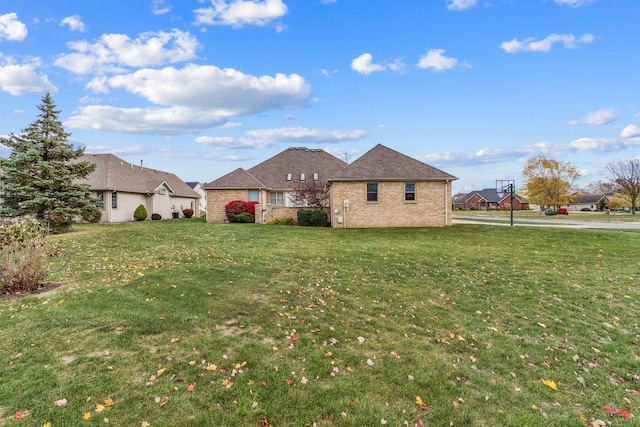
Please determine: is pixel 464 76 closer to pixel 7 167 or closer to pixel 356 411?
pixel 356 411

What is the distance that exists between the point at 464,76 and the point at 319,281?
16.7 metres

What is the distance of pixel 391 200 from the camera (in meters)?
19.9

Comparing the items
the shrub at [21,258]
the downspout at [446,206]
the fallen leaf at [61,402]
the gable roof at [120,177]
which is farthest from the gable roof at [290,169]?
the fallen leaf at [61,402]

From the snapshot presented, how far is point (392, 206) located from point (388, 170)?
7.73ft

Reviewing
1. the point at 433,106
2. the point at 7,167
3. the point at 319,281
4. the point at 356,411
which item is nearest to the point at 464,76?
the point at 433,106

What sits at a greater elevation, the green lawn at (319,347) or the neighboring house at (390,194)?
the neighboring house at (390,194)

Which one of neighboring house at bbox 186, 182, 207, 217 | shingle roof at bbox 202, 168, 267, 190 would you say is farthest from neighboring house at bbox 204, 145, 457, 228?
neighboring house at bbox 186, 182, 207, 217

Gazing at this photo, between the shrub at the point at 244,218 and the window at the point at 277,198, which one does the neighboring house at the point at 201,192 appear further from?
the shrub at the point at 244,218

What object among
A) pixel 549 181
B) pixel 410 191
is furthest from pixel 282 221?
pixel 549 181

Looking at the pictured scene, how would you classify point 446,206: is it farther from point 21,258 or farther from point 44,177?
point 44,177

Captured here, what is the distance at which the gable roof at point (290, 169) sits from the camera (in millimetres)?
27402

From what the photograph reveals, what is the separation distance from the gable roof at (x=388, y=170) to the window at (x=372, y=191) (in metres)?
0.45

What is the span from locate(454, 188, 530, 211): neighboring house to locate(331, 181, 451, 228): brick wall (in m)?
59.7

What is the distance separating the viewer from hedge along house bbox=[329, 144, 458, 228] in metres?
19.9
